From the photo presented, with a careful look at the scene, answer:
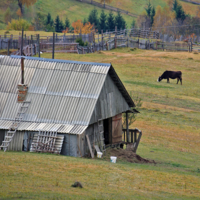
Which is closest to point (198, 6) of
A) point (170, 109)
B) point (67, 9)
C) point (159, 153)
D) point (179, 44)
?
point (67, 9)

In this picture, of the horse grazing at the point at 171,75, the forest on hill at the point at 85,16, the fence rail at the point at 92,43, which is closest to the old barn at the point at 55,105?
the horse grazing at the point at 171,75

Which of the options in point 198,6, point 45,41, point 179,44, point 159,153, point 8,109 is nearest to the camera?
point 8,109

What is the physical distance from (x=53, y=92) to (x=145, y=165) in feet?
21.2

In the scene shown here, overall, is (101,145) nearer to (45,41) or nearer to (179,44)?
(45,41)

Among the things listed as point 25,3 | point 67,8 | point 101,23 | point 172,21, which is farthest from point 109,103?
point 67,8

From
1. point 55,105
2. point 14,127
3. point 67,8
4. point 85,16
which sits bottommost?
point 14,127

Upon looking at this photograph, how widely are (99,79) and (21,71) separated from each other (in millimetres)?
4440

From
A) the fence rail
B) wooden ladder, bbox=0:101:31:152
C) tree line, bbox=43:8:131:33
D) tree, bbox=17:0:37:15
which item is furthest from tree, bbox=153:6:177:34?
wooden ladder, bbox=0:101:31:152

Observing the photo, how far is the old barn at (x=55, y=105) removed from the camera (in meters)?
21.2

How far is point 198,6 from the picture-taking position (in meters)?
158

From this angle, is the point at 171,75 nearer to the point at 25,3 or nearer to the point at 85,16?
the point at 85,16

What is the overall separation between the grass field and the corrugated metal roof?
7.59ft

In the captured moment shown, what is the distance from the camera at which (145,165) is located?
74.9 ft

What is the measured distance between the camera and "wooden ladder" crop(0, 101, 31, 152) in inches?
840
